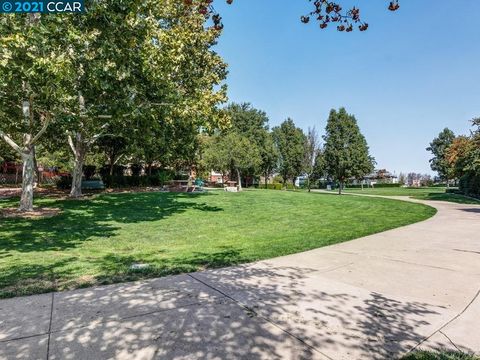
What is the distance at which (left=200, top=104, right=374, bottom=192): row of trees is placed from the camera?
3862 centimetres

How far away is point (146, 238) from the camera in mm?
9516

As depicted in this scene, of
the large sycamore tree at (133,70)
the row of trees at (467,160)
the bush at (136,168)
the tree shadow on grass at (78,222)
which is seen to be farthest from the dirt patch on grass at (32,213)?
the bush at (136,168)

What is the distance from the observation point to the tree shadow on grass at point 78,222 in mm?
8508

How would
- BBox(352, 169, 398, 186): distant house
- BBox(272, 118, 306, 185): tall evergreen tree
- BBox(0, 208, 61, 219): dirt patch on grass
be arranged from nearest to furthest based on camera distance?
BBox(0, 208, 61, 219): dirt patch on grass < BBox(272, 118, 306, 185): tall evergreen tree < BBox(352, 169, 398, 186): distant house

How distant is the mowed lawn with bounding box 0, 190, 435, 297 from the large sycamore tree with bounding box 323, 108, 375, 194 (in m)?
23.5

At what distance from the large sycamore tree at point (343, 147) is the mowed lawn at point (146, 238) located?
23.5 metres

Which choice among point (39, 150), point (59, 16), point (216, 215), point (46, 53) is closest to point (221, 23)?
point (59, 16)

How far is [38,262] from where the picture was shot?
6453 mm

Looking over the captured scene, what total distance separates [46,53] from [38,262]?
23.4 feet

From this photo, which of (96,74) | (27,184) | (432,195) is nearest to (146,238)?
(96,74)

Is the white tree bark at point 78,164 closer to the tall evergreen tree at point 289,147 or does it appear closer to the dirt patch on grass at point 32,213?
the dirt patch on grass at point 32,213

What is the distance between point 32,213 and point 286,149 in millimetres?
51868

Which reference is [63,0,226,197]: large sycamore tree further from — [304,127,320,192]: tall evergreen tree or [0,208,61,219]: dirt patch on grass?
[304,127,320,192]: tall evergreen tree

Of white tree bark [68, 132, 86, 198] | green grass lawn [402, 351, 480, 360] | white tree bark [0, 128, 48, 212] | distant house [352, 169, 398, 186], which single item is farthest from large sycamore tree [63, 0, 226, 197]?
distant house [352, 169, 398, 186]
